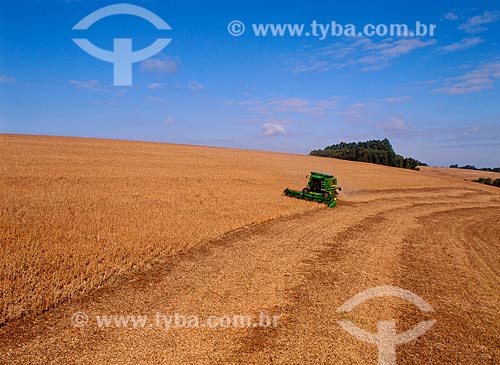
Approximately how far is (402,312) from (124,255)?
7.11 m

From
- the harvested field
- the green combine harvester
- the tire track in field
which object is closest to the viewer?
the tire track in field

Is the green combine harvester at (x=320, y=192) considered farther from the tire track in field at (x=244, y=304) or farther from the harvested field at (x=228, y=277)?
the tire track in field at (x=244, y=304)

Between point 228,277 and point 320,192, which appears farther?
point 320,192

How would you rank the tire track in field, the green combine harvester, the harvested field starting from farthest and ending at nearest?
1. the green combine harvester
2. the harvested field
3. the tire track in field

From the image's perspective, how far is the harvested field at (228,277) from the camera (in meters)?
5.43

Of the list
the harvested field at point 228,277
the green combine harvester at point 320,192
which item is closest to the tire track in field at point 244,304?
the harvested field at point 228,277

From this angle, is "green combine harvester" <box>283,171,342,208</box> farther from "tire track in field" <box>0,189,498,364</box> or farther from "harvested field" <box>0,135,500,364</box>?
"tire track in field" <box>0,189,498,364</box>

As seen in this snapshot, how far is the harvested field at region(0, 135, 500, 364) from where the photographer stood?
543 cm

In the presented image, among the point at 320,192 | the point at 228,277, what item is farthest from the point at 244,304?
the point at 320,192

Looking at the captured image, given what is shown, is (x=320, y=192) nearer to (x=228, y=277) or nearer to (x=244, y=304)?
(x=228, y=277)

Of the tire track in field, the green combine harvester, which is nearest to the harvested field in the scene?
the tire track in field

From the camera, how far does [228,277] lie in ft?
27.0

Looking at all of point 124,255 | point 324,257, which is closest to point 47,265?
point 124,255

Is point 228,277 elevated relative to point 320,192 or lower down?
lower down
